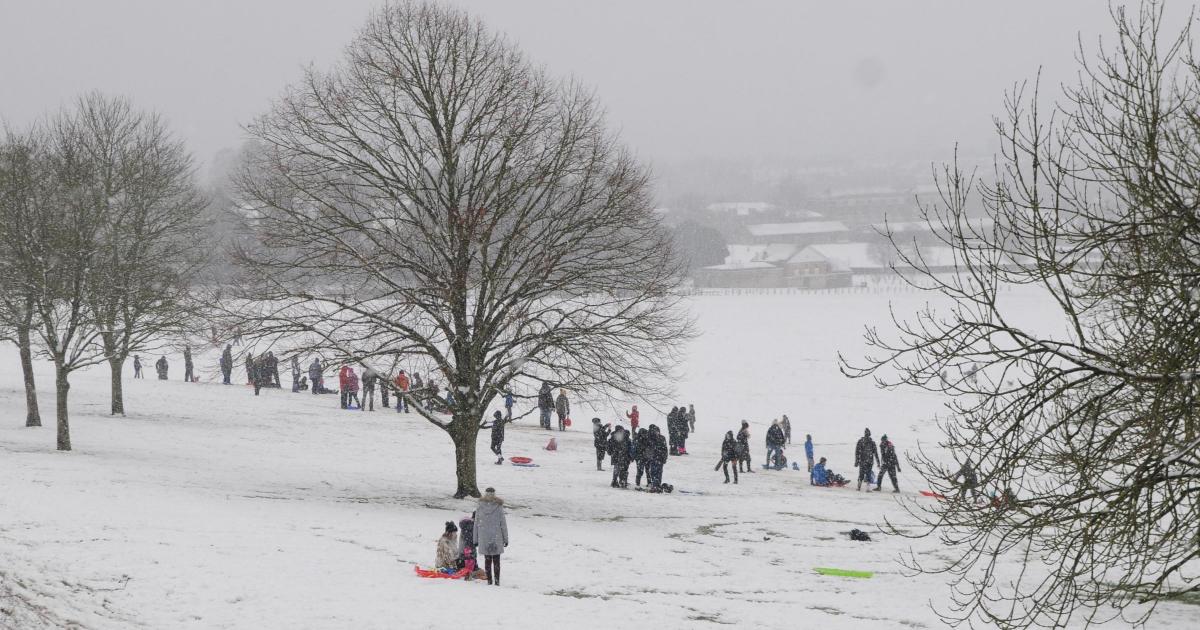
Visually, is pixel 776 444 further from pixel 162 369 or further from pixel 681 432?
pixel 162 369

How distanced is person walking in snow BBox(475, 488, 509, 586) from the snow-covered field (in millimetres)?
392

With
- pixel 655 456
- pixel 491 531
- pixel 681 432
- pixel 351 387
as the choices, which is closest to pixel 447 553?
pixel 491 531

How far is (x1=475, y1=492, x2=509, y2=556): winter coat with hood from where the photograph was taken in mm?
13016

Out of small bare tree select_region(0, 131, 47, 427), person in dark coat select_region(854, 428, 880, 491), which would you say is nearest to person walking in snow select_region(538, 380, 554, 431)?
person in dark coat select_region(854, 428, 880, 491)

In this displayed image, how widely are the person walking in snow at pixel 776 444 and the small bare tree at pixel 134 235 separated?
16.2 metres

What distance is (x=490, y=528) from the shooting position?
13.0m

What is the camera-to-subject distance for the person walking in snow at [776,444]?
28312 millimetres

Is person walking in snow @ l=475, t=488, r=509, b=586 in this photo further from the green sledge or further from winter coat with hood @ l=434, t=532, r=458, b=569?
the green sledge

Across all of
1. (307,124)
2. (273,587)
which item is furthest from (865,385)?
(273,587)

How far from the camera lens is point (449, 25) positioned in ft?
60.7

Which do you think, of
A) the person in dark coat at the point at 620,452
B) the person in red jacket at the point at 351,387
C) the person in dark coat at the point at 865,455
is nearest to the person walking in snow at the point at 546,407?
the person in red jacket at the point at 351,387

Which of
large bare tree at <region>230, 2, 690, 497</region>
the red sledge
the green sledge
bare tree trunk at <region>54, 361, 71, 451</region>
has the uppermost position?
large bare tree at <region>230, 2, 690, 497</region>

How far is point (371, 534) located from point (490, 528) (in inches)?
129

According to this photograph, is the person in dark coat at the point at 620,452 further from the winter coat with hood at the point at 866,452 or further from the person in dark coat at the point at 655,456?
the winter coat with hood at the point at 866,452
